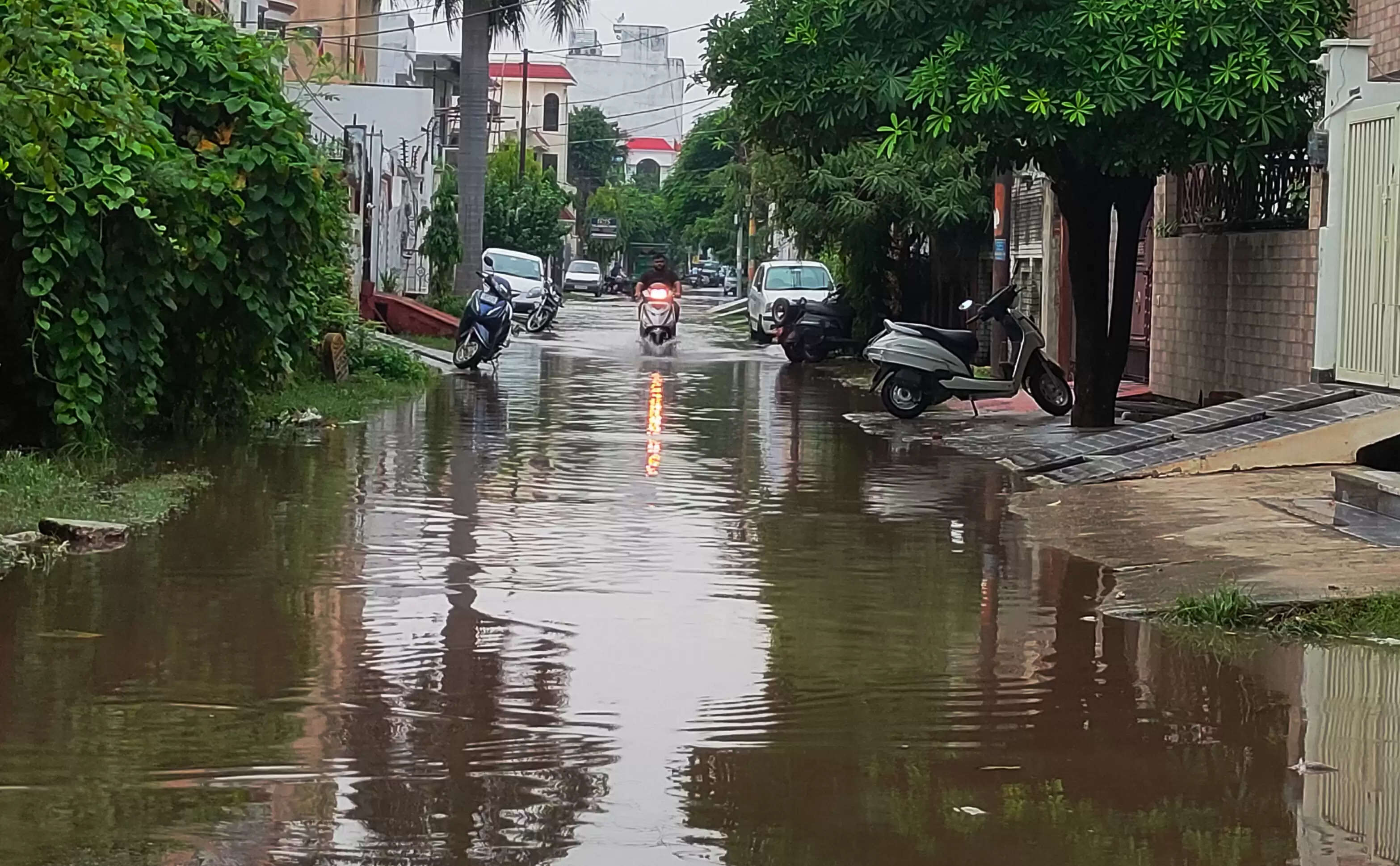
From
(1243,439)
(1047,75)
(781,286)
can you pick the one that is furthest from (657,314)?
(1243,439)

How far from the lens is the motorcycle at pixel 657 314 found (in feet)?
117

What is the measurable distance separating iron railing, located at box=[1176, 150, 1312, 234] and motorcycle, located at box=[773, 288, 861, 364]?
33.3 feet

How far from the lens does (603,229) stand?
9519 cm

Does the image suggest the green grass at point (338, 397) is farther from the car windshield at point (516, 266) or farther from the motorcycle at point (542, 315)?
the car windshield at point (516, 266)

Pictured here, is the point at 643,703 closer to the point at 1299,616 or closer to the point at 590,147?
the point at 1299,616

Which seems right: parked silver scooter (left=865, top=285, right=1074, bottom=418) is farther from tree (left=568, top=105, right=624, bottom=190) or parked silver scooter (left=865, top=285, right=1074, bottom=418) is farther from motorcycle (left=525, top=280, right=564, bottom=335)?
tree (left=568, top=105, right=624, bottom=190)

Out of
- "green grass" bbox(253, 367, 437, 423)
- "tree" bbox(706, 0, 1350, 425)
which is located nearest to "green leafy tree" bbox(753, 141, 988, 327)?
"green grass" bbox(253, 367, 437, 423)

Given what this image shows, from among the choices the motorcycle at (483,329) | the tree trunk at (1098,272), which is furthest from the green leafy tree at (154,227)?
the motorcycle at (483,329)

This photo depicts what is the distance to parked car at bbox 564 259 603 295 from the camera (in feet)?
245

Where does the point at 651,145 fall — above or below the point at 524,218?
above

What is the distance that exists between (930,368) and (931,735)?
13011mm

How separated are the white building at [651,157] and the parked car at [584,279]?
61.0 metres

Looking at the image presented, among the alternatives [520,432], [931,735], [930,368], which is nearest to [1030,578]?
[931,735]

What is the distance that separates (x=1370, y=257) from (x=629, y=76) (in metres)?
115
